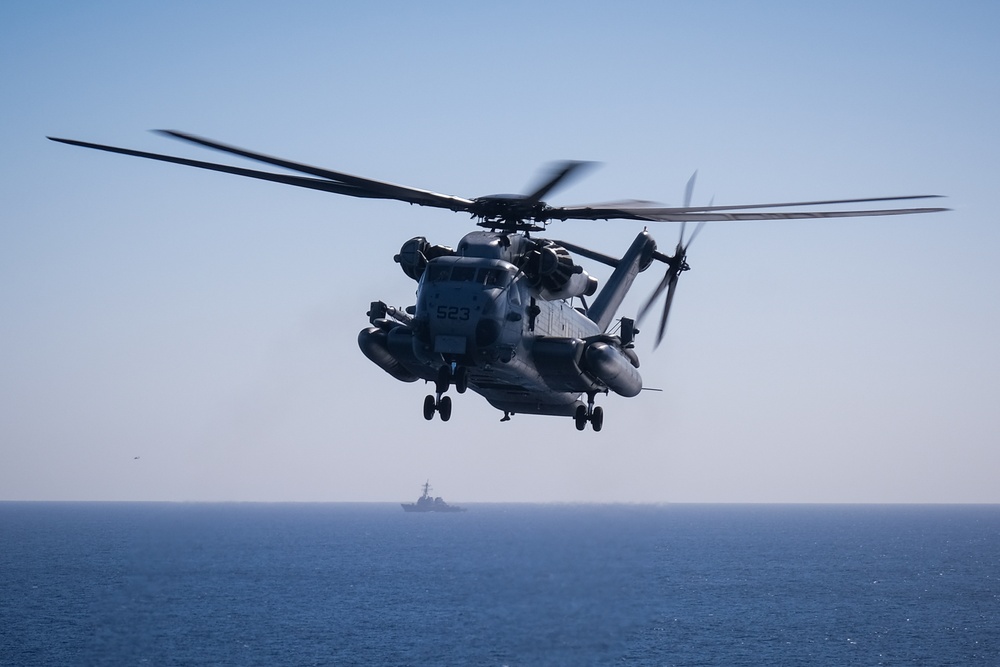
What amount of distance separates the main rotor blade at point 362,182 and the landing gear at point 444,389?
4405 millimetres

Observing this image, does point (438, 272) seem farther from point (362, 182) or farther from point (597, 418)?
point (597, 418)

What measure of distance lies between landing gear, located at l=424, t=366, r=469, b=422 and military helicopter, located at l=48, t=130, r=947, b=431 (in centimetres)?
3

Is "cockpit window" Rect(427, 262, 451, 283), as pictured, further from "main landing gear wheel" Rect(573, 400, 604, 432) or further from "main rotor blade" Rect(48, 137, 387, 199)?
"main landing gear wheel" Rect(573, 400, 604, 432)

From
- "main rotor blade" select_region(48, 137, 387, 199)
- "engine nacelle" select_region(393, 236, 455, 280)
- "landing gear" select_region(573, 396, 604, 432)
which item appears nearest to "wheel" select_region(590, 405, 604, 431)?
"landing gear" select_region(573, 396, 604, 432)

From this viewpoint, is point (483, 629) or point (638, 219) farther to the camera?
point (483, 629)

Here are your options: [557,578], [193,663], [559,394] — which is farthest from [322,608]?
[559,394]

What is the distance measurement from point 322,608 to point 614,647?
43966mm

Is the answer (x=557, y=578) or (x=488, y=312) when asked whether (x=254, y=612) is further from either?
(x=488, y=312)

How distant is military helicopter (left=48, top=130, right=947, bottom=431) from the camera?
88.1 feet

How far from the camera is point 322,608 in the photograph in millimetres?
142000

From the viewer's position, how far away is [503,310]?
27703 mm

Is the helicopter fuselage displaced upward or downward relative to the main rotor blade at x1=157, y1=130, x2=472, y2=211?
downward

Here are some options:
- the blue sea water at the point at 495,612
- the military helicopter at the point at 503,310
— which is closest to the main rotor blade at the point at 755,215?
the military helicopter at the point at 503,310

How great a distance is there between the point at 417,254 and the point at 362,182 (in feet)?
16.4
